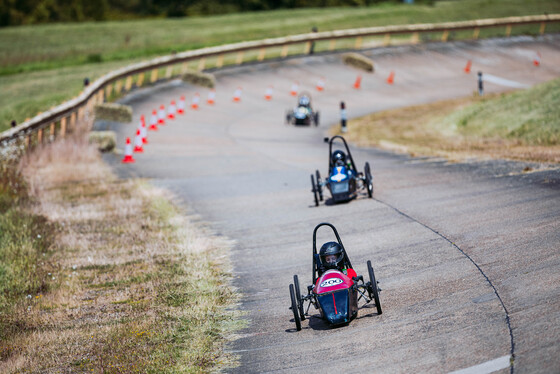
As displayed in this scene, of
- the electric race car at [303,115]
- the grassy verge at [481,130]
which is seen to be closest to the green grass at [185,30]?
the electric race car at [303,115]

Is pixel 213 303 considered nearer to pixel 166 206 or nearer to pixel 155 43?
pixel 166 206

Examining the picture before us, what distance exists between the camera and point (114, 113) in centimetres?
3080

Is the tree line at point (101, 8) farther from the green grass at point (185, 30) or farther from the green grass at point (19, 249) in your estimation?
the green grass at point (19, 249)

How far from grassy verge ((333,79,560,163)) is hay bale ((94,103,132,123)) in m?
8.80

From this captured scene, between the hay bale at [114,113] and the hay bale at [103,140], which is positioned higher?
the hay bale at [114,113]

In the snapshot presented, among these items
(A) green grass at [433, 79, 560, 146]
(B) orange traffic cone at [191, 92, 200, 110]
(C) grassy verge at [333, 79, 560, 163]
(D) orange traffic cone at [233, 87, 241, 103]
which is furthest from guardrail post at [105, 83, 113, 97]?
(A) green grass at [433, 79, 560, 146]

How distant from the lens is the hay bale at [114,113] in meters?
30.7

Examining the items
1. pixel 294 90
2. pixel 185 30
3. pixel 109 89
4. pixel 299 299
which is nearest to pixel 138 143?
pixel 109 89

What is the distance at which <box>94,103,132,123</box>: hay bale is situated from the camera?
30656 millimetres

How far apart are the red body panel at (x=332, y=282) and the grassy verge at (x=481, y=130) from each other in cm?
1046

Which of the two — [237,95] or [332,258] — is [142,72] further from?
[332,258]

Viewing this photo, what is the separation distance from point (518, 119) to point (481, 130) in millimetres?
1605

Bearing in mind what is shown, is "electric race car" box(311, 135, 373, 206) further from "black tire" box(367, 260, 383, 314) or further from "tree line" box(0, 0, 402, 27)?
"tree line" box(0, 0, 402, 27)

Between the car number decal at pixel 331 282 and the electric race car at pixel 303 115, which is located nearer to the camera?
the car number decal at pixel 331 282
